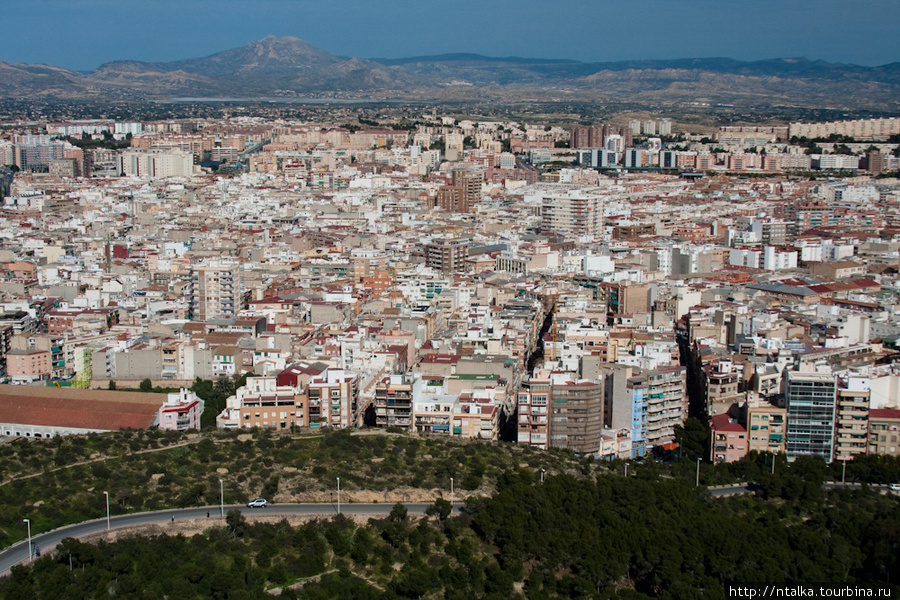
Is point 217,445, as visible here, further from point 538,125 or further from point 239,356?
point 538,125

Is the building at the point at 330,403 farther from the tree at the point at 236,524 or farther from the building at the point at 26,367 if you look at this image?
the building at the point at 26,367

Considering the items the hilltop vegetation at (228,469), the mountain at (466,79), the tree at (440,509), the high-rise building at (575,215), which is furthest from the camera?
the mountain at (466,79)

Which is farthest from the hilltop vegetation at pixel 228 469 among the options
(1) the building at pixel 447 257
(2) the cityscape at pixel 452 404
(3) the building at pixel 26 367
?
(1) the building at pixel 447 257

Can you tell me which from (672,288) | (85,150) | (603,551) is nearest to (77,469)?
(603,551)

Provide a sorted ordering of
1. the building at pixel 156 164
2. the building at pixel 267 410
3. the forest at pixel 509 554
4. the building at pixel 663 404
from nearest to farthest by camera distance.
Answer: the forest at pixel 509 554
the building at pixel 267 410
the building at pixel 663 404
the building at pixel 156 164

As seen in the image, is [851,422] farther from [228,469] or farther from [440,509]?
[228,469]

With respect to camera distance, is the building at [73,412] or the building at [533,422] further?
the building at [73,412]

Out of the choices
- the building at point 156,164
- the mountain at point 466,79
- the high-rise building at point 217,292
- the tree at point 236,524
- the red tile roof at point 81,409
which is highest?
the mountain at point 466,79
